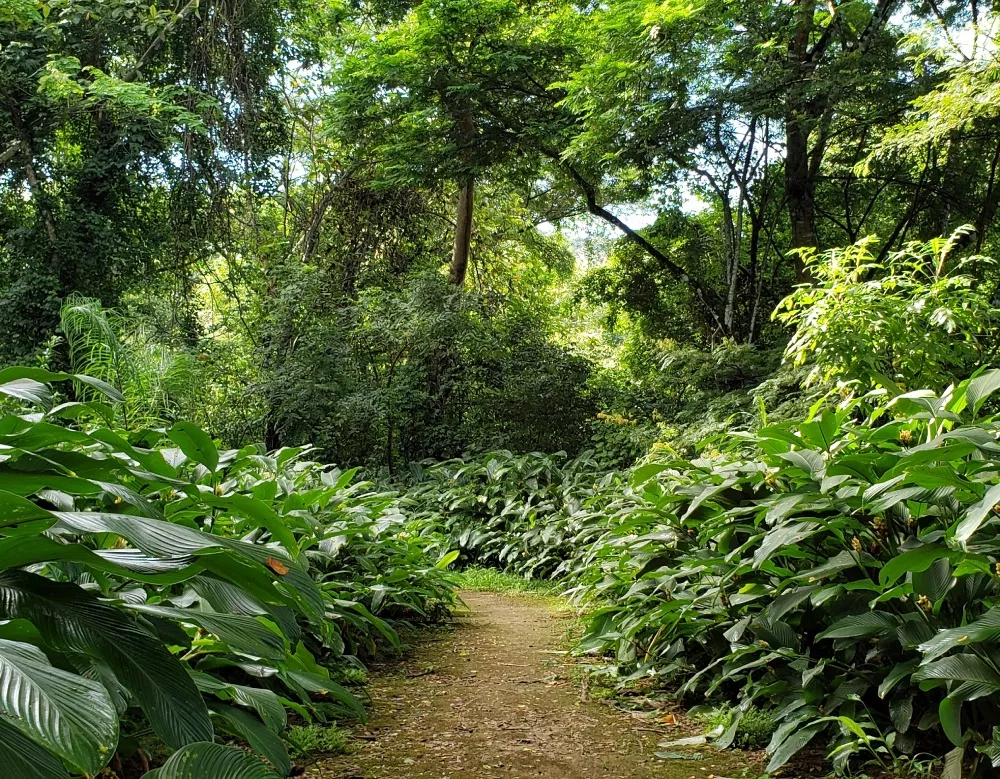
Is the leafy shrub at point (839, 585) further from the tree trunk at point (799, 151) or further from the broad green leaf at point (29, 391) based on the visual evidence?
the tree trunk at point (799, 151)

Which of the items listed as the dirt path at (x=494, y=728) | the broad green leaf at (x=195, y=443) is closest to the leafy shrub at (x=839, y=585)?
the dirt path at (x=494, y=728)

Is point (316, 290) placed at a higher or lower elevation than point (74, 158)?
lower

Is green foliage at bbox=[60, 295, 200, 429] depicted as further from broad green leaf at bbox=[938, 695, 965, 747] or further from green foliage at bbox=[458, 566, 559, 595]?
broad green leaf at bbox=[938, 695, 965, 747]

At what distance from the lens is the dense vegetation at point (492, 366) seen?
4.16ft

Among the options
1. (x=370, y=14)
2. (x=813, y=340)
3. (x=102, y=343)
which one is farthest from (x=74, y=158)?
(x=813, y=340)

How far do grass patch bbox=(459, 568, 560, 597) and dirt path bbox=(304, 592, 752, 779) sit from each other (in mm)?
2101

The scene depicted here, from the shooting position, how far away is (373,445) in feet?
31.6

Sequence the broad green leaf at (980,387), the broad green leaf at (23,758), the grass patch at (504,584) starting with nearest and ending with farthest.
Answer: the broad green leaf at (23,758) < the broad green leaf at (980,387) < the grass patch at (504,584)

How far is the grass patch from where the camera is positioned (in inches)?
220

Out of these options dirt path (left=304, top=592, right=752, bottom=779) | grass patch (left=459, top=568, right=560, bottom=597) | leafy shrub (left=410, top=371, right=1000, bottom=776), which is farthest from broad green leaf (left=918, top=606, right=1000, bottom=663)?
grass patch (left=459, top=568, right=560, bottom=597)

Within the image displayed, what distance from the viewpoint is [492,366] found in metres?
9.91

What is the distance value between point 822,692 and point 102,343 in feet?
17.0

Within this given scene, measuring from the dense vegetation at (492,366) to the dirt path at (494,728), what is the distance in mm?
161

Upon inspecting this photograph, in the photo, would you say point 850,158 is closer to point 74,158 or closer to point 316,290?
point 316,290
